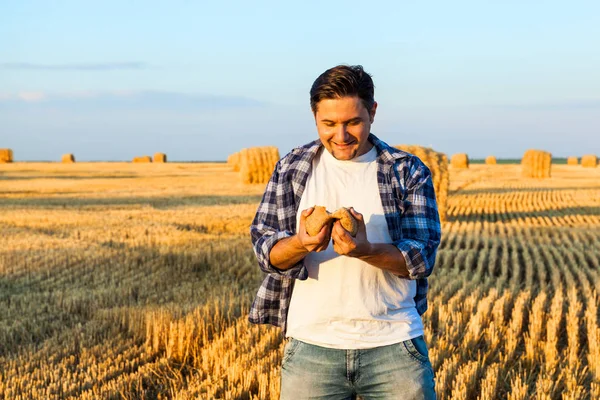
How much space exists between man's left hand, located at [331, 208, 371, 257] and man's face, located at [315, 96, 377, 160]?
359 millimetres

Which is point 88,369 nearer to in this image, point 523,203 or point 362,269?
point 362,269

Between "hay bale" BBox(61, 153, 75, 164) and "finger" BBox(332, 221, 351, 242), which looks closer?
"finger" BBox(332, 221, 351, 242)

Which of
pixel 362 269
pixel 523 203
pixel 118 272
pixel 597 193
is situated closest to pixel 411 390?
pixel 362 269

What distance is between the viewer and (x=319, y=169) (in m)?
2.65

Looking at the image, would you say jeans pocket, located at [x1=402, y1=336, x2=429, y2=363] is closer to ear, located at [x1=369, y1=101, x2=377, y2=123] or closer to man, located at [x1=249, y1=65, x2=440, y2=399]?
man, located at [x1=249, y1=65, x2=440, y2=399]

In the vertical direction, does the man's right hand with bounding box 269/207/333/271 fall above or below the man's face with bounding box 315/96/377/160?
below

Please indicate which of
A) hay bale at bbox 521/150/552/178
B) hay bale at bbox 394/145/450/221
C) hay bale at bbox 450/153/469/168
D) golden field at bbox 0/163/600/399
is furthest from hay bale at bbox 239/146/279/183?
hay bale at bbox 450/153/469/168

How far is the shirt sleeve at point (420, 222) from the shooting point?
244 cm

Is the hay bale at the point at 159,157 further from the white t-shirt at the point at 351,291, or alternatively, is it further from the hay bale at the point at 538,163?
the white t-shirt at the point at 351,291

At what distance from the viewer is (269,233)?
258cm

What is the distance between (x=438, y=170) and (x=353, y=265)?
15.4 metres

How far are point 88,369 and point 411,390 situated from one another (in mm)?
3132

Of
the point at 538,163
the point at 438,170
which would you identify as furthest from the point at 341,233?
the point at 538,163

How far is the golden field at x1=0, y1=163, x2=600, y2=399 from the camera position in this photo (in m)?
4.80
